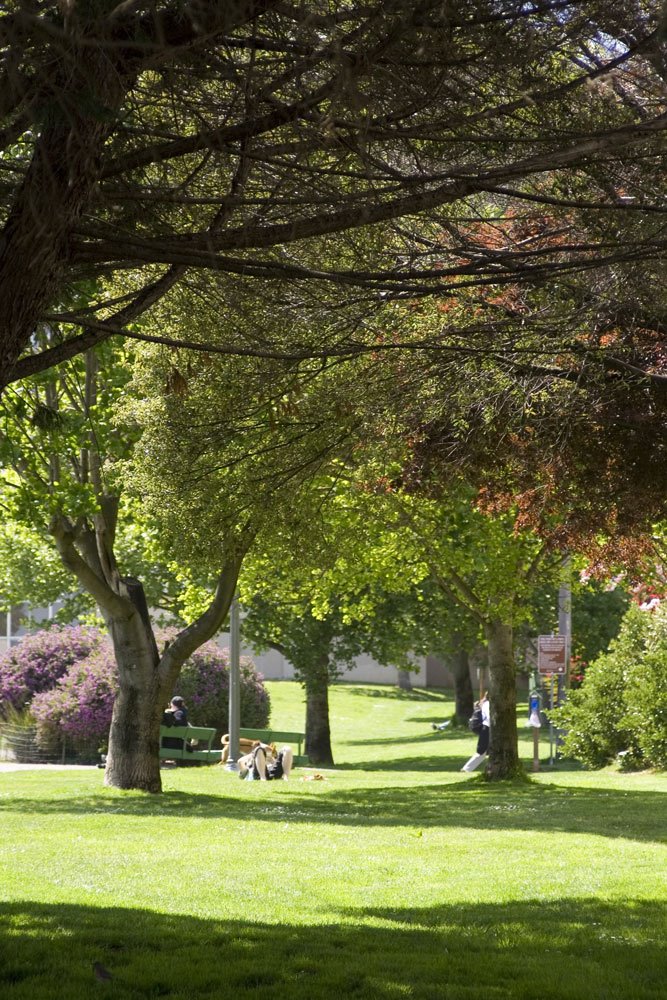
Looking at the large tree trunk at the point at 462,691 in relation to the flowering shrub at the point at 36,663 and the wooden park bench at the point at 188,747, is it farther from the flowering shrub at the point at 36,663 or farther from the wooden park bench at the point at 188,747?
the flowering shrub at the point at 36,663

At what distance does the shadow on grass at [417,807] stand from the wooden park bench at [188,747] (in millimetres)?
7458

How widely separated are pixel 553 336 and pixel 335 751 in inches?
1198

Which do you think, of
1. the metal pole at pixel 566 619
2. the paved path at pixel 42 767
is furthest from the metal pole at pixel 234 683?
the metal pole at pixel 566 619

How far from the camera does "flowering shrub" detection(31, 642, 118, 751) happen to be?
28.9m

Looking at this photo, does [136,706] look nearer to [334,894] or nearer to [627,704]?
[334,894]

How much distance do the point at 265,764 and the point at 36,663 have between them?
964cm

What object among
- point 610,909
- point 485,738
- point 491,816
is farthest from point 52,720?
point 610,909

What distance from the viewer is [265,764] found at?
24.1 metres

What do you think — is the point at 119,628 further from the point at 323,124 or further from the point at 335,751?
the point at 335,751

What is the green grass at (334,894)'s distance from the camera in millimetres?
6957

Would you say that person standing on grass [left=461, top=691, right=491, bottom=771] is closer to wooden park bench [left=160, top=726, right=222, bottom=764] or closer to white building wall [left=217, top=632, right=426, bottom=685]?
wooden park bench [left=160, top=726, right=222, bottom=764]

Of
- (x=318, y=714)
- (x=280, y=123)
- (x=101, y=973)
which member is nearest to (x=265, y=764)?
(x=318, y=714)

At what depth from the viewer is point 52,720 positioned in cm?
2961

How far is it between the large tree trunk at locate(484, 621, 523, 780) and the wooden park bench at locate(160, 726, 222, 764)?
8.91m
